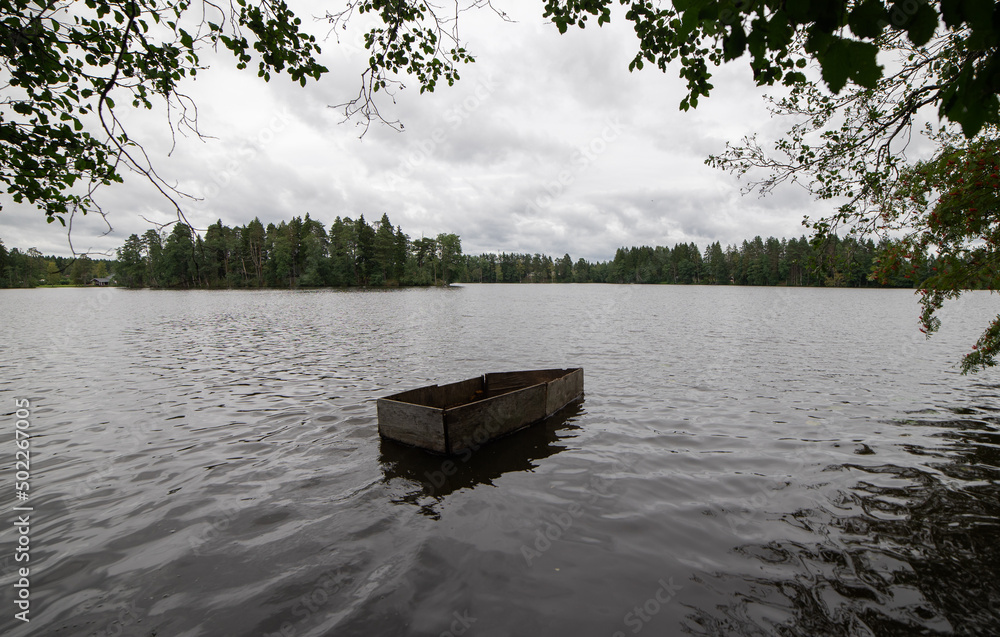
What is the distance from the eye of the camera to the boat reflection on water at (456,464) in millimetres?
7348

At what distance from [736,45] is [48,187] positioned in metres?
8.33

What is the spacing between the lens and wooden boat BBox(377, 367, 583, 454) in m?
8.38

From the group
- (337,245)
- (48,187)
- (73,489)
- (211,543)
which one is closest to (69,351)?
(73,489)

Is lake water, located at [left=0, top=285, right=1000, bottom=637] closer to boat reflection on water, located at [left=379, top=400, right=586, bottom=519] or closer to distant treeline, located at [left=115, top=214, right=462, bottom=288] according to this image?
boat reflection on water, located at [left=379, top=400, right=586, bottom=519]

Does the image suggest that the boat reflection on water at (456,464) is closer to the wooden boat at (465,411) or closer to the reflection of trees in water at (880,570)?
the wooden boat at (465,411)

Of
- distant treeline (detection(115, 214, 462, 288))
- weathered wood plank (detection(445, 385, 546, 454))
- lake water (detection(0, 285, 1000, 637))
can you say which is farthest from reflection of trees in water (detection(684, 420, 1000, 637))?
distant treeline (detection(115, 214, 462, 288))

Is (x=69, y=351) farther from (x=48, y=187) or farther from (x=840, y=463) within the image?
(x=840, y=463)

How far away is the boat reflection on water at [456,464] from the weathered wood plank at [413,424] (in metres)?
0.26

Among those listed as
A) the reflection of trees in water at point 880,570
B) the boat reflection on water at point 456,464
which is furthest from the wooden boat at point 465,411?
the reflection of trees in water at point 880,570

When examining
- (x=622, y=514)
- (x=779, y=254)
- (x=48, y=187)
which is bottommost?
(x=622, y=514)

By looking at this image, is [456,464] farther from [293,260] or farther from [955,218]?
[293,260]

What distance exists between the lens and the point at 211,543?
579 cm

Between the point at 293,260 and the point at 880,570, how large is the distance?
382ft

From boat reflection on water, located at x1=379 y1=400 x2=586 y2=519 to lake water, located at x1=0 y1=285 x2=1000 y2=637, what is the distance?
57 millimetres
